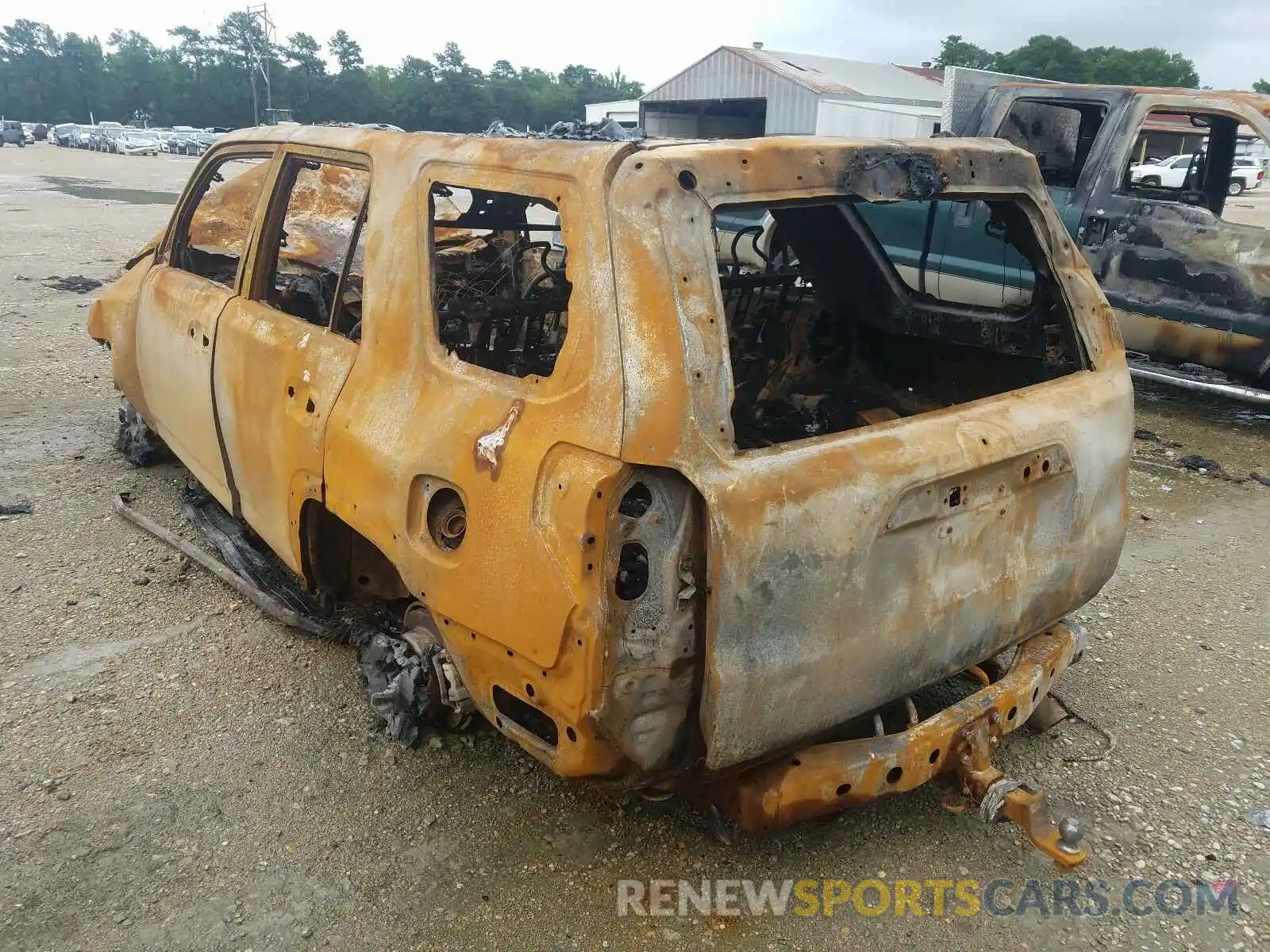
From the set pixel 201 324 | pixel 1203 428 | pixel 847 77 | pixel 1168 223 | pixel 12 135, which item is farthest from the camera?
pixel 12 135

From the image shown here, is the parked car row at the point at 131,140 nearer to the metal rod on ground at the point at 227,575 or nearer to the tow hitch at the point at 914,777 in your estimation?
the metal rod on ground at the point at 227,575

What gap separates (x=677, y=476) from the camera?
1.96m

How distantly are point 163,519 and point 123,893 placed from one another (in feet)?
8.04

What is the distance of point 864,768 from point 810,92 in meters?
17.5

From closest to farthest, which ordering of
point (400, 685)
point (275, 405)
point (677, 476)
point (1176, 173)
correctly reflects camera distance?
point (677, 476), point (400, 685), point (275, 405), point (1176, 173)

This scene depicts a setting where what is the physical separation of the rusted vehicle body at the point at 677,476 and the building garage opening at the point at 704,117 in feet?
21.1

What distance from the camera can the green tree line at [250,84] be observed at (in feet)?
216

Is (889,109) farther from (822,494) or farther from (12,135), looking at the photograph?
(12,135)

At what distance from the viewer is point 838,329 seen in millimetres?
3594

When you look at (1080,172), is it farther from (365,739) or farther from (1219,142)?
(365,739)

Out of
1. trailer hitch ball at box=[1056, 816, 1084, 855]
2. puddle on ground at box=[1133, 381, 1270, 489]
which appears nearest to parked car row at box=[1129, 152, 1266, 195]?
puddle on ground at box=[1133, 381, 1270, 489]

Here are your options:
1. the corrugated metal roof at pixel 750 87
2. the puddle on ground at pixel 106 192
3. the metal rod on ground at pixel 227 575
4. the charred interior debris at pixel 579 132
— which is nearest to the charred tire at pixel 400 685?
the metal rod on ground at pixel 227 575

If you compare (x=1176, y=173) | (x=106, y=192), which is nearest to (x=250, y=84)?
(x=106, y=192)

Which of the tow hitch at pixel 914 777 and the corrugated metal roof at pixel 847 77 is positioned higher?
the corrugated metal roof at pixel 847 77
